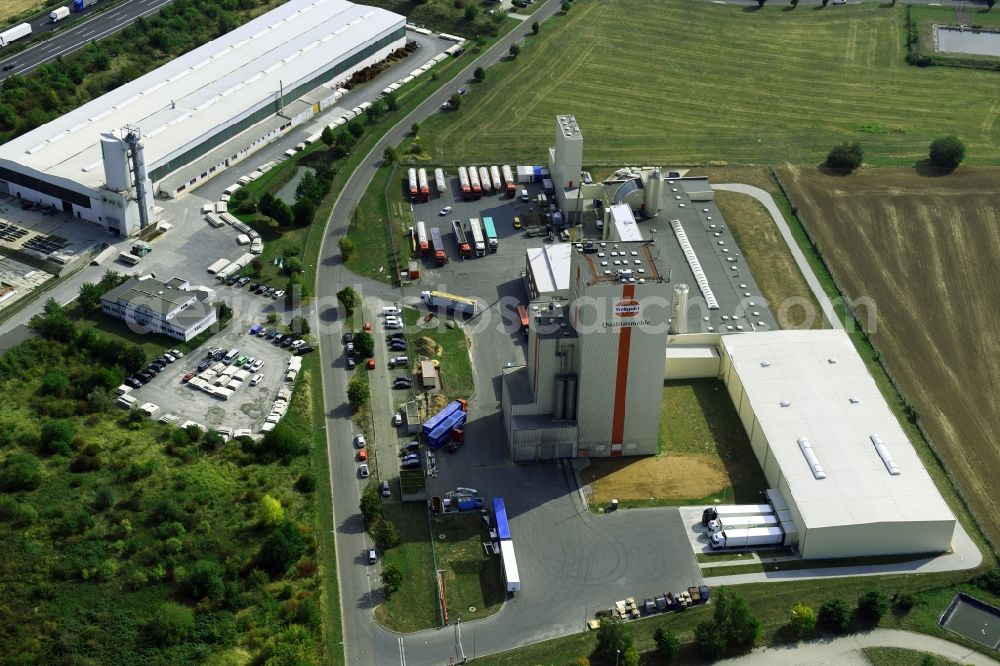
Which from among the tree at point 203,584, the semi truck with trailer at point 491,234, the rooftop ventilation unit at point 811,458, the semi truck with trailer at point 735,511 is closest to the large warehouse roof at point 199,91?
the semi truck with trailer at point 491,234

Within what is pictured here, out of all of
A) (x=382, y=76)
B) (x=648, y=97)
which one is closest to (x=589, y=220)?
(x=648, y=97)

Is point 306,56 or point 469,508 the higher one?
point 306,56

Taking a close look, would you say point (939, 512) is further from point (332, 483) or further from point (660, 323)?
point (332, 483)

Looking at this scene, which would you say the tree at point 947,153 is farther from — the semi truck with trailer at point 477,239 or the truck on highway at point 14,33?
the truck on highway at point 14,33

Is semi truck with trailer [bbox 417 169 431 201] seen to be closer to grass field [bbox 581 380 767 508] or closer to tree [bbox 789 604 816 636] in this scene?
grass field [bbox 581 380 767 508]

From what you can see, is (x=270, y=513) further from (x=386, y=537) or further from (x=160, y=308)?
(x=160, y=308)

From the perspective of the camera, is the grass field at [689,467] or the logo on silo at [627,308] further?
the grass field at [689,467]
